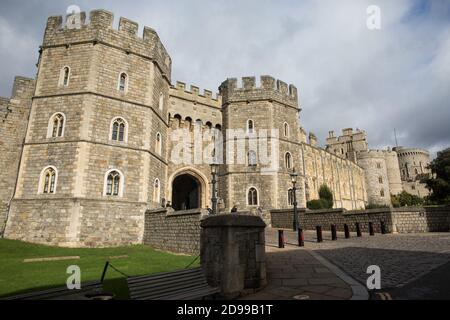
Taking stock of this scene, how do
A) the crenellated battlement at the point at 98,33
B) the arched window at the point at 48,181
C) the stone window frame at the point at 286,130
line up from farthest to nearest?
1. the stone window frame at the point at 286,130
2. the crenellated battlement at the point at 98,33
3. the arched window at the point at 48,181

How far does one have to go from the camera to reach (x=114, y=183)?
619 inches

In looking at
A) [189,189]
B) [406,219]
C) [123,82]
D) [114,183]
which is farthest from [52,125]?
[406,219]

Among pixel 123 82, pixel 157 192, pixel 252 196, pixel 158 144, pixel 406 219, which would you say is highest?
pixel 123 82

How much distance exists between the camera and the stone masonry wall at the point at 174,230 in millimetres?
12320

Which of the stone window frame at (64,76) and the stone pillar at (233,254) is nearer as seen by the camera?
the stone pillar at (233,254)

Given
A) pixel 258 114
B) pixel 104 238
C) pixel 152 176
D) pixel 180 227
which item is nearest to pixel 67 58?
pixel 152 176

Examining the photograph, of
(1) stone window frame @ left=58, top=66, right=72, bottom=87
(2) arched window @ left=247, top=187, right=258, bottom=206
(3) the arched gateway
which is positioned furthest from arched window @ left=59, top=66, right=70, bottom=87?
(2) arched window @ left=247, top=187, right=258, bottom=206

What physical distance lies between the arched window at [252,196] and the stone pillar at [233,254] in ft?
52.9

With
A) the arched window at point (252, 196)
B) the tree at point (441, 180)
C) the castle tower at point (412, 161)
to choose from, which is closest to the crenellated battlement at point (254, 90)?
the arched window at point (252, 196)

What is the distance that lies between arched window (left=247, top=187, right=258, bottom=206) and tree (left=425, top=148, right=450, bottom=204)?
14.7m

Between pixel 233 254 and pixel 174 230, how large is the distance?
340 inches

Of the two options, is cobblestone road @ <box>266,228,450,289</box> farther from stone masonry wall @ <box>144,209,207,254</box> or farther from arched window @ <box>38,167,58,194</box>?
arched window @ <box>38,167,58,194</box>

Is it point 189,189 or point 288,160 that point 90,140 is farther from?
point 288,160

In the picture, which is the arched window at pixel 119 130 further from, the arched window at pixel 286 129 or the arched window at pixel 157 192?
the arched window at pixel 286 129
